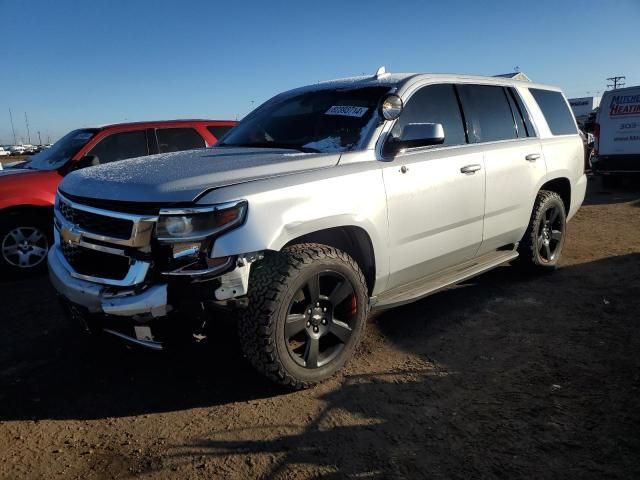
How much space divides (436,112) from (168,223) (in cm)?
229

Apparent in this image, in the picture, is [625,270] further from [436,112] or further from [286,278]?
[286,278]

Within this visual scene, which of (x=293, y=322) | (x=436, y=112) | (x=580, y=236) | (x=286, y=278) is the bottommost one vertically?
(x=580, y=236)

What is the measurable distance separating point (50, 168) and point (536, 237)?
5.30 m

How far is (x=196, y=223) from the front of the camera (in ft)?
8.39

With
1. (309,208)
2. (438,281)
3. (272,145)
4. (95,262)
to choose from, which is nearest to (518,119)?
(438,281)

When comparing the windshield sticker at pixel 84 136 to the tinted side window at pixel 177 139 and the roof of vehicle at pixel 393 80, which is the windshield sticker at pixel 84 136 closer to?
the tinted side window at pixel 177 139

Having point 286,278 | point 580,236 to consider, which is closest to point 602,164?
point 580,236

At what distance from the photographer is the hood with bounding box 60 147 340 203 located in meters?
2.62

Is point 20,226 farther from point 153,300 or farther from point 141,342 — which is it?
point 153,300

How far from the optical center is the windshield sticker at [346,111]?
3553 mm

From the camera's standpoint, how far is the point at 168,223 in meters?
2.56

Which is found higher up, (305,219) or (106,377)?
(305,219)

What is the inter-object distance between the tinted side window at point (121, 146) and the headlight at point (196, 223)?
158 inches

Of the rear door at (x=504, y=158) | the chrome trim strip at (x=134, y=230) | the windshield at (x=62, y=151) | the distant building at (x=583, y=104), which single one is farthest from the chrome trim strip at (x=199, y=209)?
the distant building at (x=583, y=104)
